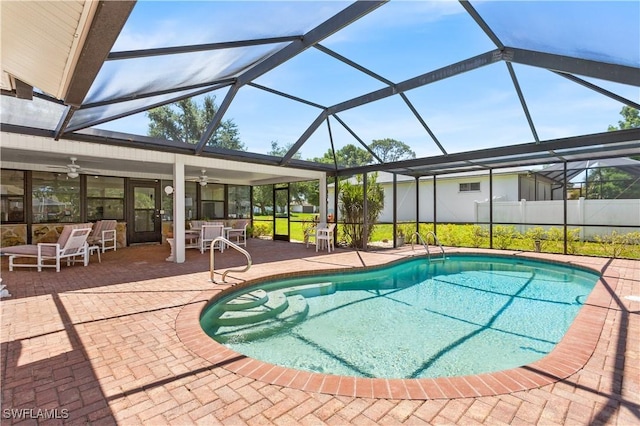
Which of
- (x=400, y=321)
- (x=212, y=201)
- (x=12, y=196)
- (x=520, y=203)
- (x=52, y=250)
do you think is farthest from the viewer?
(x=212, y=201)

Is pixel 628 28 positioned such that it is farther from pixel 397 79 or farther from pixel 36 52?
pixel 36 52

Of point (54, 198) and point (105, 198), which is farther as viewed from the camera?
point (105, 198)

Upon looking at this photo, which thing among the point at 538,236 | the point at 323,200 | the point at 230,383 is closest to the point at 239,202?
the point at 323,200

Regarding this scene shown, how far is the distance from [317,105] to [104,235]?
809cm

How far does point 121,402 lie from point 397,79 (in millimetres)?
7038

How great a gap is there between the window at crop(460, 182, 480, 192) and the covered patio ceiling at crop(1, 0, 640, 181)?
26.9 ft

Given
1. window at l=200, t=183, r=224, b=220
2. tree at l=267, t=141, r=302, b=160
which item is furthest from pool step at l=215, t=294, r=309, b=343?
window at l=200, t=183, r=224, b=220

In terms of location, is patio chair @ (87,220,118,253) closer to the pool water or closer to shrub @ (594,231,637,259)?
the pool water

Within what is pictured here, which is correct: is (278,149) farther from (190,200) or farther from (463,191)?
(463,191)

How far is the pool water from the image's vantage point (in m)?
3.90

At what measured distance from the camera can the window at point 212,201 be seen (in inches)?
580

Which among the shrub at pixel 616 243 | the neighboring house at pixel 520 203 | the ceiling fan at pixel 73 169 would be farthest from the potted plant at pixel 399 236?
the ceiling fan at pixel 73 169

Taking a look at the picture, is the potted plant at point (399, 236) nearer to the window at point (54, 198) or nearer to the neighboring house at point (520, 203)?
the neighboring house at point (520, 203)

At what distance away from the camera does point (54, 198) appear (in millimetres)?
10516
